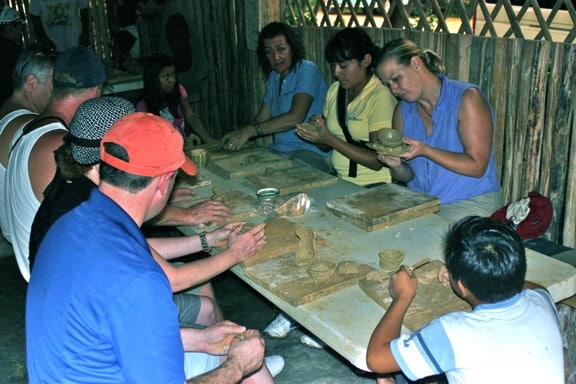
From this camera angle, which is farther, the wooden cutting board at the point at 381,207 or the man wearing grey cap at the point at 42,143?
the wooden cutting board at the point at 381,207

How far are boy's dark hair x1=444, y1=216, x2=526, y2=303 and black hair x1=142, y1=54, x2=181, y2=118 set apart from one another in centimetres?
356

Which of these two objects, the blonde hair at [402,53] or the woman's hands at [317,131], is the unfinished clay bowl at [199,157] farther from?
the blonde hair at [402,53]

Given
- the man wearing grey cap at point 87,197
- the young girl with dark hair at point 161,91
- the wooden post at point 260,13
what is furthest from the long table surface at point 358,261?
the wooden post at point 260,13

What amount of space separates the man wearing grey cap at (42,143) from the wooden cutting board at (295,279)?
1.05 meters

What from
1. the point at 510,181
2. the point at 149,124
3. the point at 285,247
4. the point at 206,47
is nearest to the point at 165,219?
the point at 285,247

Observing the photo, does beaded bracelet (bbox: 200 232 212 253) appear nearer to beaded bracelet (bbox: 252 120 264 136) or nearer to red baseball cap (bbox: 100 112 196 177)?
red baseball cap (bbox: 100 112 196 177)

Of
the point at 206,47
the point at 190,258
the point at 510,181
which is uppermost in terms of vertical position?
the point at 206,47

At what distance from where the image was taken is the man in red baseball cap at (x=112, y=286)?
5.25 ft

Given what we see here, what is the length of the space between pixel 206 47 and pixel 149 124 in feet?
17.1

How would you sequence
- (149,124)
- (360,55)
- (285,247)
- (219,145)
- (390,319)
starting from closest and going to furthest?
(149,124) < (390,319) < (285,247) < (360,55) < (219,145)

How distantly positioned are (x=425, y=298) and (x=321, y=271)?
411 mm

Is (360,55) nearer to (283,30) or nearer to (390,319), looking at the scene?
(283,30)

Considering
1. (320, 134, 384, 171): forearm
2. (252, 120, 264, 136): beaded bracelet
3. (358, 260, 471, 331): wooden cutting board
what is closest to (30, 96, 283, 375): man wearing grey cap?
(358, 260, 471, 331): wooden cutting board

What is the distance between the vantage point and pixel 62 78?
2.98 m
